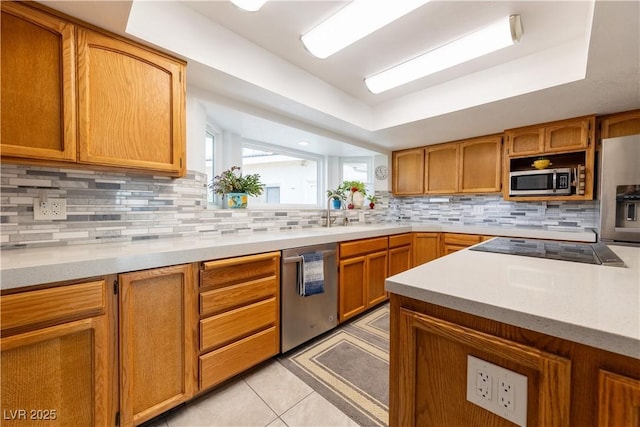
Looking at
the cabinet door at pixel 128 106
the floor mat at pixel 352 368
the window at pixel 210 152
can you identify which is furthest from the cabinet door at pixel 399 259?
the cabinet door at pixel 128 106

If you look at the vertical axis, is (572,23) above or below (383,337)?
above

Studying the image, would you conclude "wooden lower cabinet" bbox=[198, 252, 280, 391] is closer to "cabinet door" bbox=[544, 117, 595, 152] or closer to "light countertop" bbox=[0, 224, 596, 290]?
"light countertop" bbox=[0, 224, 596, 290]

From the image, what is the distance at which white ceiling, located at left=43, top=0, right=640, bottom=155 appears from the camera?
→ 1450 millimetres

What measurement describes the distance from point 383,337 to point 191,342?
149 cm

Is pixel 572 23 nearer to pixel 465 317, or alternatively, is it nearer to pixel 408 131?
pixel 408 131

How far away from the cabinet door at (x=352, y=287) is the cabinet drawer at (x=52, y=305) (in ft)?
5.43

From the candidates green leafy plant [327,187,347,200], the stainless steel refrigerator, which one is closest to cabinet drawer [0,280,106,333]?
green leafy plant [327,187,347,200]

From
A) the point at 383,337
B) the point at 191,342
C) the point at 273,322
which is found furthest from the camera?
the point at 383,337

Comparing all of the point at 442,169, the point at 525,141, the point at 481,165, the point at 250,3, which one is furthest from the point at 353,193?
the point at 250,3

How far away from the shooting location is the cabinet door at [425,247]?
10.5 ft

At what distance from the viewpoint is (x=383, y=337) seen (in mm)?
2148

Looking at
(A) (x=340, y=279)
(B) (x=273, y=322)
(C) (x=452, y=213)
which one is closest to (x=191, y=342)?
(B) (x=273, y=322)

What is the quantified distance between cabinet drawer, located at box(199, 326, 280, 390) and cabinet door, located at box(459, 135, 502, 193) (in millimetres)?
2927

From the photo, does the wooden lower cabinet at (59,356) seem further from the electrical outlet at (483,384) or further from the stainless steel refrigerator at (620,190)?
the stainless steel refrigerator at (620,190)
